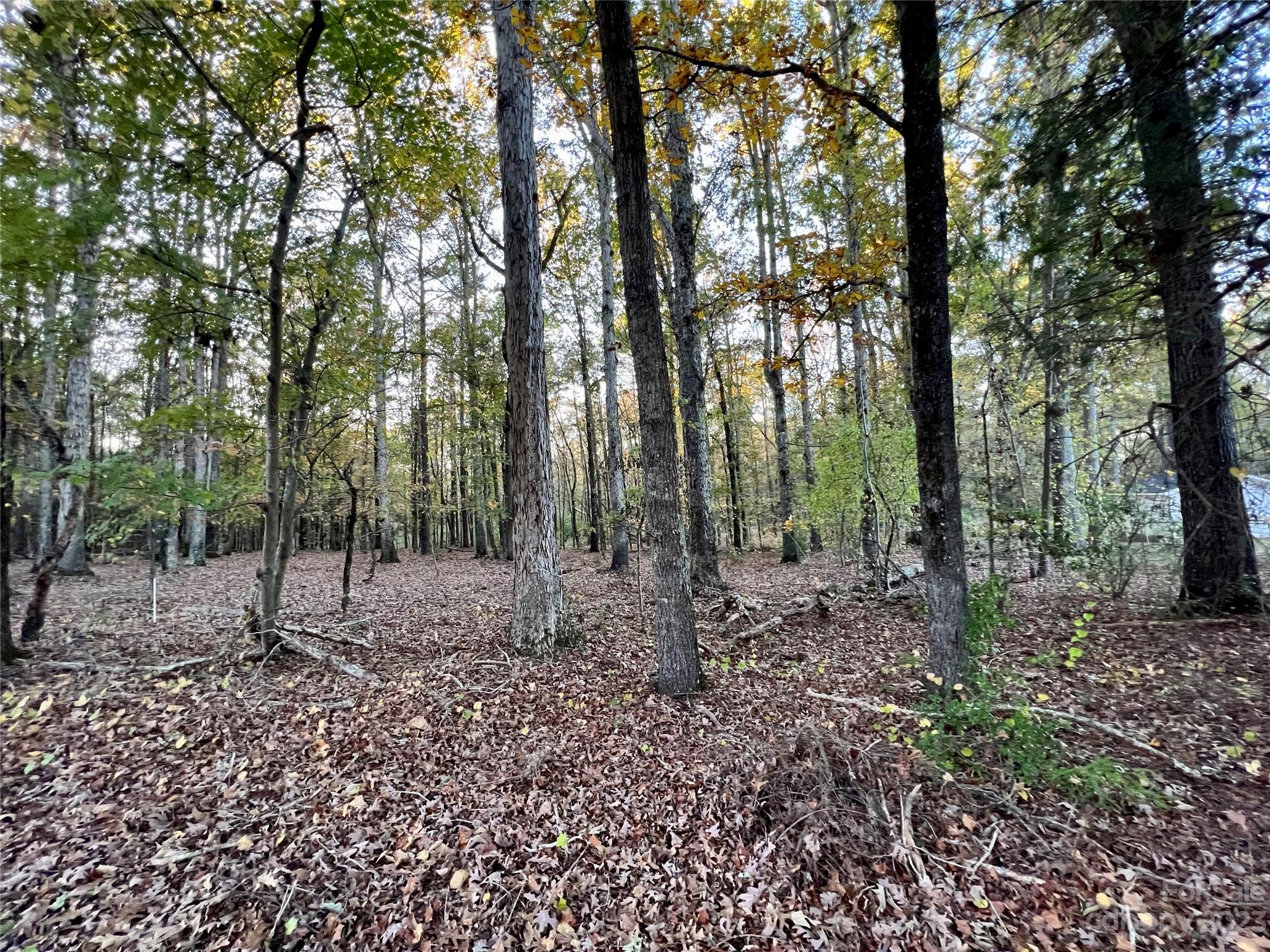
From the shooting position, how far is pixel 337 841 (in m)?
3.22

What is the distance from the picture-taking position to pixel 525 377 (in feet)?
20.3

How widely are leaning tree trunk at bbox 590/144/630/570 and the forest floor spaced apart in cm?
661

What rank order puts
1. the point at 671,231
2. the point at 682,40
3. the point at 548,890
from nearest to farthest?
1. the point at 548,890
2. the point at 682,40
3. the point at 671,231

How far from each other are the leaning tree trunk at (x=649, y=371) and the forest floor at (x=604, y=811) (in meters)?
0.62

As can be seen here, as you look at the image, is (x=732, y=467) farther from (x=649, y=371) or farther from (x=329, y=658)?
(x=329, y=658)

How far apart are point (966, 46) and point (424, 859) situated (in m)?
7.66

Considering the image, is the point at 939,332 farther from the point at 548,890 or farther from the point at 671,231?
the point at 671,231

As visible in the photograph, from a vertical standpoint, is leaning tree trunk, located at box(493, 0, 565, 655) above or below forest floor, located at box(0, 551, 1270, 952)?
above

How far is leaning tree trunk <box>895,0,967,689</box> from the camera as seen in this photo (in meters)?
3.91

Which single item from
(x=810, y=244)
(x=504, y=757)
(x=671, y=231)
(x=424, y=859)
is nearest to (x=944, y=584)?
(x=504, y=757)

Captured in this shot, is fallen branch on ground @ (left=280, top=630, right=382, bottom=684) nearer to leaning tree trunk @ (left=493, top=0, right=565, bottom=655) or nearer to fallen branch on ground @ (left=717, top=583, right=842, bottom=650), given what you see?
leaning tree trunk @ (left=493, top=0, right=565, bottom=655)

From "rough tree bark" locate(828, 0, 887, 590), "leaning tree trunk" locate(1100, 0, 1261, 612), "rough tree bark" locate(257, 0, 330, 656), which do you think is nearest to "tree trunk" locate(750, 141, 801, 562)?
"rough tree bark" locate(828, 0, 887, 590)

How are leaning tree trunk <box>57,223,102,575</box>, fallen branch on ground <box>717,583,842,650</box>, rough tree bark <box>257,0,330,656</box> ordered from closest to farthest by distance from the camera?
leaning tree trunk <box>57,223,102,575</box>
rough tree bark <box>257,0,330,656</box>
fallen branch on ground <box>717,583,842,650</box>

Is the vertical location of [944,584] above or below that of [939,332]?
below
